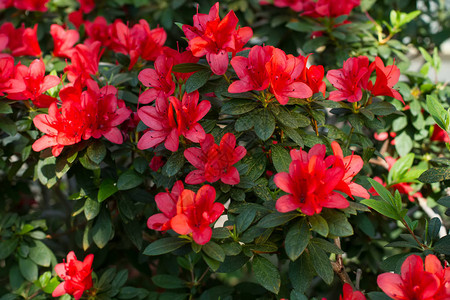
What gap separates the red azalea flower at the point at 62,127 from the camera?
1.20 metres

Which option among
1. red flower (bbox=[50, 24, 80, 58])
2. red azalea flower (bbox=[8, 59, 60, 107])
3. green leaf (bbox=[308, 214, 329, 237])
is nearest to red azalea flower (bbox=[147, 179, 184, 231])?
green leaf (bbox=[308, 214, 329, 237])

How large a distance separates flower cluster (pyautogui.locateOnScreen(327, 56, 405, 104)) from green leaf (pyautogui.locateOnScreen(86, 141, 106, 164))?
631 millimetres

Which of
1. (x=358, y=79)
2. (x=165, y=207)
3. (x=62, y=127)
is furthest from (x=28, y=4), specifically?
(x=358, y=79)

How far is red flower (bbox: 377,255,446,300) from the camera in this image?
2.88 feet

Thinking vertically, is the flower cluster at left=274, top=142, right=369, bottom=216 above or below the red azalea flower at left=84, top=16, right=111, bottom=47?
above

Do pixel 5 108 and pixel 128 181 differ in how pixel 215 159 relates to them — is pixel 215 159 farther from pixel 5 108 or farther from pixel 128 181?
pixel 5 108

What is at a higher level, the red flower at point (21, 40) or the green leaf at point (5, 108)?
the green leaf at point (5, 108)

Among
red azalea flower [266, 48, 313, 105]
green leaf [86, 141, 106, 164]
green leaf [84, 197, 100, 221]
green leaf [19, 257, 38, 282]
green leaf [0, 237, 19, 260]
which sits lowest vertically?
green leaf [19, 257, 38, 282]

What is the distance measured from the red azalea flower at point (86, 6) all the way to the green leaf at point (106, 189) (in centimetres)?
109

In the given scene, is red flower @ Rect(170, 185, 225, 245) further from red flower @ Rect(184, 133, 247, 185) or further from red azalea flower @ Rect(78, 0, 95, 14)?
red azalea flower @ Rect(78, 0, 95, 14)

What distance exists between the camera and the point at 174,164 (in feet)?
3.77

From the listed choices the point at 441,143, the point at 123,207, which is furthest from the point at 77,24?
the point at 441,143

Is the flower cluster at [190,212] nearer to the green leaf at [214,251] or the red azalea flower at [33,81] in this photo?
the green leaf at [214,251]

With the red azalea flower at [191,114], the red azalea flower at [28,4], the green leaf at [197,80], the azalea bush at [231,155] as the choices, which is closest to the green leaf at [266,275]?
the azalea bush at [231,155]
